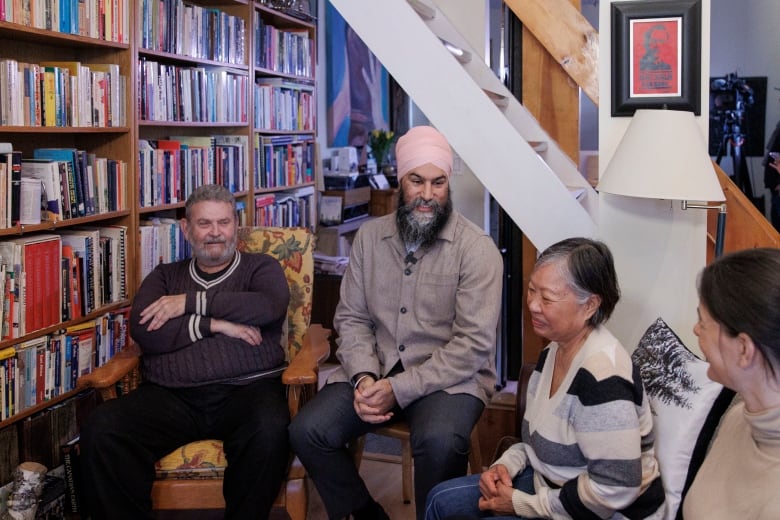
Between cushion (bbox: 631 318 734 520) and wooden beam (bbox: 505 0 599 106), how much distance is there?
1.74 m

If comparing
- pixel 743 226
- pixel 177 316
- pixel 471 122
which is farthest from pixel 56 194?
pixel 743 226

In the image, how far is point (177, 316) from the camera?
8.70 ft

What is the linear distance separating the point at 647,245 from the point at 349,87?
4.22 metres

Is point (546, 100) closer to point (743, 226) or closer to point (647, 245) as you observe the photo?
point (743, 226)

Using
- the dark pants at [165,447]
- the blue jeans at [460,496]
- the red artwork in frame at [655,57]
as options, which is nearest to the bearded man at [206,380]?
the dark pants at [165,447]

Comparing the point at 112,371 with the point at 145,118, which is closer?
the point at 112,371

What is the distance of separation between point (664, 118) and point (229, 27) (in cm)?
281

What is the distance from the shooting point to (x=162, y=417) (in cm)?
251

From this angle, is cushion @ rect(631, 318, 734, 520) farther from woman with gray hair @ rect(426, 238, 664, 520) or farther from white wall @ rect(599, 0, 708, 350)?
white wall @ rect(599, 0, 708, 350)

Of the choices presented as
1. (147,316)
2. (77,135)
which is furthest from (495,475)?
(77,135)

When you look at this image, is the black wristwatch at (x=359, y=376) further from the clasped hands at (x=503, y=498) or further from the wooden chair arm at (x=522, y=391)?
the clasped hands at (x=503, y=498)

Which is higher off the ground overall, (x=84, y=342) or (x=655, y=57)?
(x=655, y=57)

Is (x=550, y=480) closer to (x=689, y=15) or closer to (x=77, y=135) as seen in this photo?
(x=689, y=15)

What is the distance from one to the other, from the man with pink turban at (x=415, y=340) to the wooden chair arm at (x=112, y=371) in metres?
0.57
